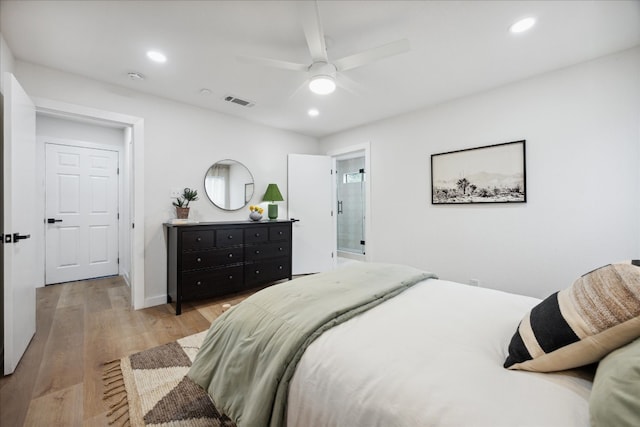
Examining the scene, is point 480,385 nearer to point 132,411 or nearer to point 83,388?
point 132,411

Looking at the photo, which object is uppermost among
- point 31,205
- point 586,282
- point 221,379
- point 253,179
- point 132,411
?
point 253,179

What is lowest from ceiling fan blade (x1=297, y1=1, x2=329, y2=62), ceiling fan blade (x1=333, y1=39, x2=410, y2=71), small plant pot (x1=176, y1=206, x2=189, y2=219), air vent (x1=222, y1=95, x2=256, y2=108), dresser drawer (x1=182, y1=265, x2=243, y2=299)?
dresser drawer (x1=182, y1=265, x2=243, y2=299)

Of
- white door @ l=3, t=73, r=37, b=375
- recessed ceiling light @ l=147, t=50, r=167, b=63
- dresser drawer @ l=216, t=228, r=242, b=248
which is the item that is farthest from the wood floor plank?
recessed ceiling light @ l=147, t=50, r=167, b=63

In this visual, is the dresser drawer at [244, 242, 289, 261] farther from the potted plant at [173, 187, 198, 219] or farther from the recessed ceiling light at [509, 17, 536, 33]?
the recessed ceiling light at [509, 17, 536, 33]

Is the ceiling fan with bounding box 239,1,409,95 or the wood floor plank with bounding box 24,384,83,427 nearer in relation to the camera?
the wood floor plank with bounding box 24,384,83,427

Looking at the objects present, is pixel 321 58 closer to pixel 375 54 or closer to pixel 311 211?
pixel 375 54

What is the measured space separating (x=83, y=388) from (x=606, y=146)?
4283 millimetres

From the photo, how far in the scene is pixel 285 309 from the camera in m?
1.26

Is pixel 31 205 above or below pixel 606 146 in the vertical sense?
below

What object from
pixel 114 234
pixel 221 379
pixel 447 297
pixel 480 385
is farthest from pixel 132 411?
pixel 114 234

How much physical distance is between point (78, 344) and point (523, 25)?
4.18 metres

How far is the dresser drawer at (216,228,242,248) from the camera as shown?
306cm

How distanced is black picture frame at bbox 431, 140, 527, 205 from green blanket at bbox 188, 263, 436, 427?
190 centimetres

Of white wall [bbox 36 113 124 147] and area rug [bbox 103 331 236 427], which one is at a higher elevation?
white wall [bbox 36 113 124 147]
